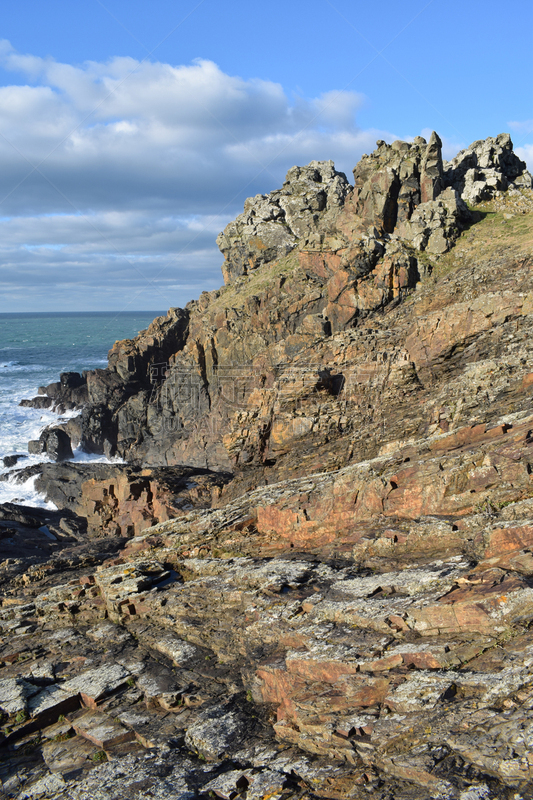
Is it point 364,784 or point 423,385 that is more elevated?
point 423,385

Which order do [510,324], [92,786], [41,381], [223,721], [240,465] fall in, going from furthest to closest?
[41,381] < [240,465] < [510,324] < [223,721] < [92,786]

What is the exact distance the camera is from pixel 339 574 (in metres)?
13.9

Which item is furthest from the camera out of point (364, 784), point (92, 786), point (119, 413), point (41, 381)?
point (41, 381)

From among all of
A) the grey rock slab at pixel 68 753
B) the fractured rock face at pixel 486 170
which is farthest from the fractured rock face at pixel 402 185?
the grey rock slab at pixel 68 753

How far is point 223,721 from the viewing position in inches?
421

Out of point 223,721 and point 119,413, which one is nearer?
point 223,721

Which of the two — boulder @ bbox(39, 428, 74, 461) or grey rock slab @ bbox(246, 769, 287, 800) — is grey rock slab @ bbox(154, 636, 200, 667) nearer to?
grey rock slab @ bbox(246, 769, 287, 800)

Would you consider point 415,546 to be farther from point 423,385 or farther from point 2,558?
point 2,558

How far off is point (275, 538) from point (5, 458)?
50892 millimetres

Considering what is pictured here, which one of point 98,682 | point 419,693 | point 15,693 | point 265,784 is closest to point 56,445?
point 15,693

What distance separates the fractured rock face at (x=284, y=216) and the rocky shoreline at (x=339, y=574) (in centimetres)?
1196

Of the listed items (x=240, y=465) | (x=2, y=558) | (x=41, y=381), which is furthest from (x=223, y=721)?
(x=41, y=381)

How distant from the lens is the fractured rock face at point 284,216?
2146 inches

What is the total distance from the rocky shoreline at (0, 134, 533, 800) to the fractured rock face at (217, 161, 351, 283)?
12.0m
